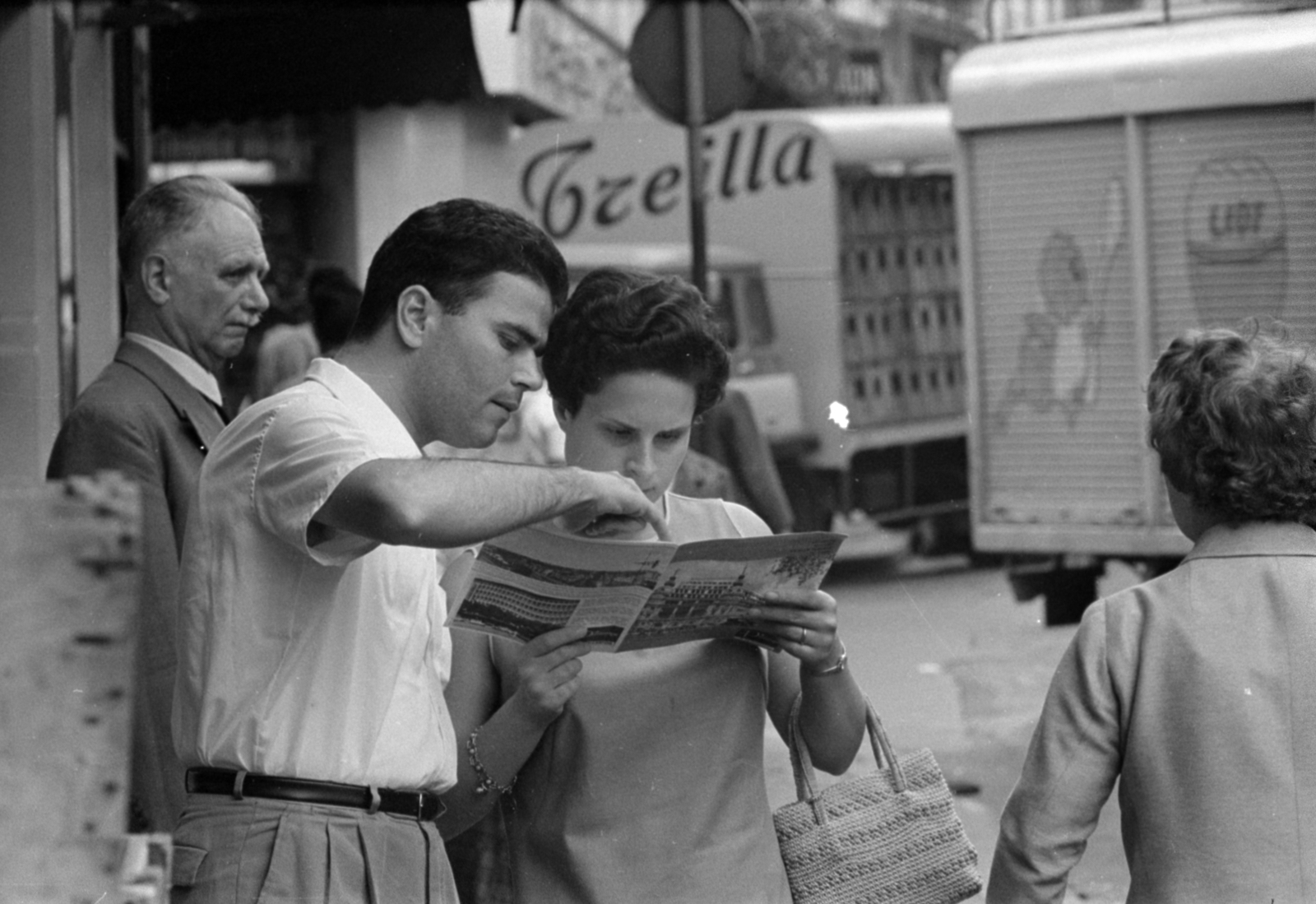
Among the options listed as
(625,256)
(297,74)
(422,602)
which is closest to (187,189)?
(422,602)

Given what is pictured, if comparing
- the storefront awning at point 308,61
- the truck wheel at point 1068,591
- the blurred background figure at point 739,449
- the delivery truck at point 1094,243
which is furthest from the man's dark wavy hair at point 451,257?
the storefront awning at point 308,61

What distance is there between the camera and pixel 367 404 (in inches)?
104

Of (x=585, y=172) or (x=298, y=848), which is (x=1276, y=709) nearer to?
(x=298, y=848)

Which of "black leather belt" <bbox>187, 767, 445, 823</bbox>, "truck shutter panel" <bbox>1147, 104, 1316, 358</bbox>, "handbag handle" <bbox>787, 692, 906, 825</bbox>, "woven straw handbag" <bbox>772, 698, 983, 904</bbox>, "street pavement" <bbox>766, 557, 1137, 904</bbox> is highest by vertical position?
"truck shutter panel" <bbox>1147, 104, 1316, 358</bbox>

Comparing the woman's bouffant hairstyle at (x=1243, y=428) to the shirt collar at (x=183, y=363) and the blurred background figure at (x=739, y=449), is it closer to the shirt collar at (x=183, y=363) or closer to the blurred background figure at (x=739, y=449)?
the shirt collar at (x=183, y=363)

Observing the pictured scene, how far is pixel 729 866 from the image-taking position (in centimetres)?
278

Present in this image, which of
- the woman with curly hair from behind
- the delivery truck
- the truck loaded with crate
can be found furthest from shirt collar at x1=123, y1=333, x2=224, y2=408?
the truck loaded with crate

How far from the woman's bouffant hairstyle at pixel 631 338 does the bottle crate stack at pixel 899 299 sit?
12.2 m

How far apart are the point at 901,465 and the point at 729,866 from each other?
526 inches

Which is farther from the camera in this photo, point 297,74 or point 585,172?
point 585,172

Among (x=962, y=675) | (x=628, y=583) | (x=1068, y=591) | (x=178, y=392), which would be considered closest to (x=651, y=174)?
(x=962, y=675)

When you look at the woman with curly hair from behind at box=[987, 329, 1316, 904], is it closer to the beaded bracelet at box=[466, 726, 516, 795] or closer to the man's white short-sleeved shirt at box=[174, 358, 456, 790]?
the beaded bracelet at box=[466, 726, 516, 795]

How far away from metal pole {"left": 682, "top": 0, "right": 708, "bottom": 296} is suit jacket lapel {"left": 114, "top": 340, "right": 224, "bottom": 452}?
4.01 metres

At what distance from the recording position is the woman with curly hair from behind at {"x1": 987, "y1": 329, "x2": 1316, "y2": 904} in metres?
2.68
